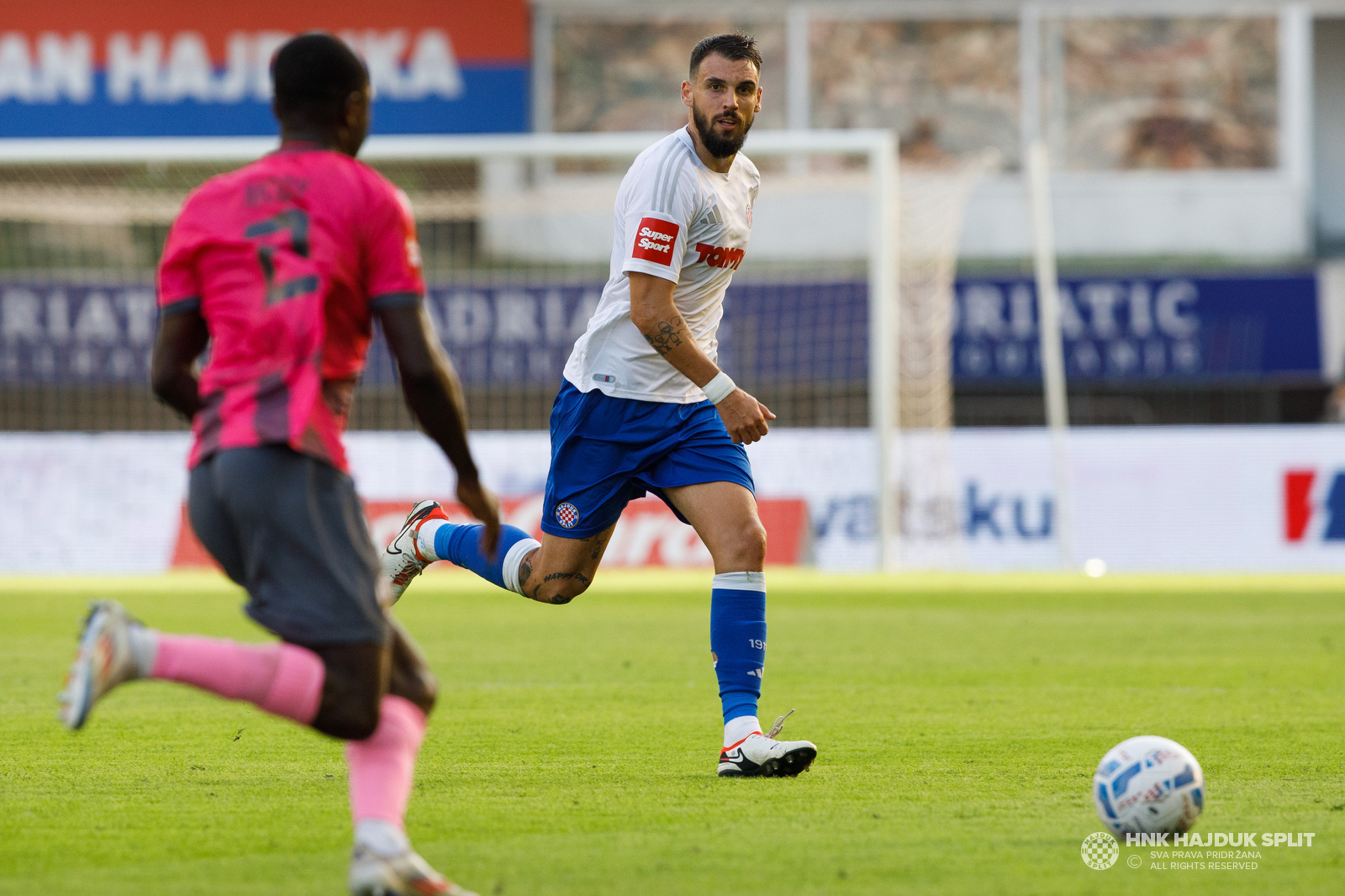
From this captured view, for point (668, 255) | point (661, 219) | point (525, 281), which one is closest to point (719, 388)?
point (668, 255)

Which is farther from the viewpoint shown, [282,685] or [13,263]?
[13,263]

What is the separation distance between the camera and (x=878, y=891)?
Result: 3.34m

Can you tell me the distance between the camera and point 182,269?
11.2ft

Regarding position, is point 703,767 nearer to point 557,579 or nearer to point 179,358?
point 557,579

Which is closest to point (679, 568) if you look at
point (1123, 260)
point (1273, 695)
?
point (1273, 695)

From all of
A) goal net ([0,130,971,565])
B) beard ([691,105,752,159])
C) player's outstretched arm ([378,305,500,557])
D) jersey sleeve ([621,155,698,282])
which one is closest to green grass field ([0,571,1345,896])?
player's outstretched arm ([378,305,500,557])

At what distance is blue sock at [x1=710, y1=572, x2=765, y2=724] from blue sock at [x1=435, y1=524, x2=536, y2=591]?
0.94 meters

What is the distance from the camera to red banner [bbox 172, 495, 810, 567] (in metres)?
16.1

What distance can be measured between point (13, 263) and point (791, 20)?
1236cm

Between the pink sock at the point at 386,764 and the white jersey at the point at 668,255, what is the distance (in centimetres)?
212

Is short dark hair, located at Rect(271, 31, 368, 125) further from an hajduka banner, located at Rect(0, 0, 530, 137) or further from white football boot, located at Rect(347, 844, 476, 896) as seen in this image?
an hajduka banner, located at Rect(0, 0, 530, 137)

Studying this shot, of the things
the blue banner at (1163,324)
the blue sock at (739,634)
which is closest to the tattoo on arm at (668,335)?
the blue sock at (739,634)

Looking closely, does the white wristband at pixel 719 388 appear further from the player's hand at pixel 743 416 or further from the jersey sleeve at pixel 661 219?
the jersey sleeve at pixel 661 219

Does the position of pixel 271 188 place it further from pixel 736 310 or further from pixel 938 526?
pixel 736 310
